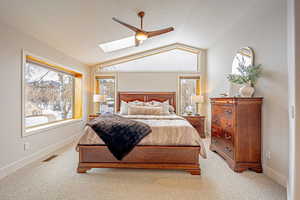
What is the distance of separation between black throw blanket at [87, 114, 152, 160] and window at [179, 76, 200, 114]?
301 centimetres

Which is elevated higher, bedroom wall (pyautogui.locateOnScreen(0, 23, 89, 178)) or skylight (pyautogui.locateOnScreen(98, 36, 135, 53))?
skylight (pyautogui.locateOnScreen(98, 36, 135, 53))

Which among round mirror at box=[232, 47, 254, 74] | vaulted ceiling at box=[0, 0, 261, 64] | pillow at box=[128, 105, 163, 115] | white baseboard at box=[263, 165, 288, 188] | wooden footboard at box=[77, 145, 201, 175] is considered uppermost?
vaulted ceiling at box=[0, 0, 261, 64]

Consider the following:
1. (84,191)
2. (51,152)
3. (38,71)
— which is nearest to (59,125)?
(51,152)

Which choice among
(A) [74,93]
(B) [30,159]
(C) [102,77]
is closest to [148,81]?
(C) [102,77]

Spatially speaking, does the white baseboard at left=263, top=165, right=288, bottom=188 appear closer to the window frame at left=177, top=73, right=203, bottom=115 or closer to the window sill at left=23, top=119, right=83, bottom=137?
the window frame at left=177, top=73, right=203, bottom=115

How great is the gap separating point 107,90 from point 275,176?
4833 mm

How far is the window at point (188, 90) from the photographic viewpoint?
17.1 feet

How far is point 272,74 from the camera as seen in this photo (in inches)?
91.7

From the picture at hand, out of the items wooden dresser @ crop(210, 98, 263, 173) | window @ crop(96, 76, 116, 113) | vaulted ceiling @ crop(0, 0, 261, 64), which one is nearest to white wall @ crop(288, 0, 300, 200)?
wooden dresser @ crop(210, 98, 263, 173)

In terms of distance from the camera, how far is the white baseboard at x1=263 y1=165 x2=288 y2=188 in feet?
6.74

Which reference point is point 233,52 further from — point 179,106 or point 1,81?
point 1,81

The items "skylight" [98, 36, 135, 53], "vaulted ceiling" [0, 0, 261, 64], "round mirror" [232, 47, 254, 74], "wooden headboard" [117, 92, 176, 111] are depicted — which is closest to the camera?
"vaulted ceiling" [0, 0, 261, 64]

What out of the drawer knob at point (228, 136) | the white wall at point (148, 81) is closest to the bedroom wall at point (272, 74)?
the drawer knob at point (228, 136)

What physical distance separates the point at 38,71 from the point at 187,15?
3.53 meters
